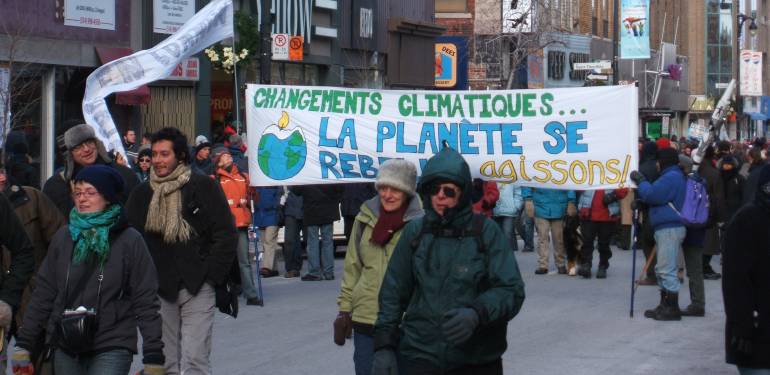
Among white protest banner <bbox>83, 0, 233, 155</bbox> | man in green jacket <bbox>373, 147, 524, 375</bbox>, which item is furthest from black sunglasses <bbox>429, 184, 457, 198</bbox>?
white protest banner <bbox>83, 0, 233, 155</bbox>

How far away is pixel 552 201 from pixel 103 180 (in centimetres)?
1258

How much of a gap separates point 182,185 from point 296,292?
26.9 feet

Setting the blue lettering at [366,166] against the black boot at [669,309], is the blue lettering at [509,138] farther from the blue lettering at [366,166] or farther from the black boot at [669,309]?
the black boot at [669,309]

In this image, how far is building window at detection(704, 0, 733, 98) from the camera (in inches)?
2968

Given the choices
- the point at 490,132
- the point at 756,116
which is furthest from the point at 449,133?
the point at 756,116

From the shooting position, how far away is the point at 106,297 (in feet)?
21.9

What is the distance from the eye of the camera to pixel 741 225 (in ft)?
22.2

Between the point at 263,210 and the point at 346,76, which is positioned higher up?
the point at 346,76

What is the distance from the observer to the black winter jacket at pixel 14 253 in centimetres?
718

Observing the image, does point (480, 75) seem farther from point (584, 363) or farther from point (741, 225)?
point (741, 225)

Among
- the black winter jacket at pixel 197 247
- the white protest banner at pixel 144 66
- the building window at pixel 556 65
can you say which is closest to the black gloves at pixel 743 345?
the black winter jacket at pixel 197 247

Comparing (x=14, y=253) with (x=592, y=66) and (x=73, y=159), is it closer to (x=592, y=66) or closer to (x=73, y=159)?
(x=73, y=159)

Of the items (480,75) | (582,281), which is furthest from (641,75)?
(582,281)

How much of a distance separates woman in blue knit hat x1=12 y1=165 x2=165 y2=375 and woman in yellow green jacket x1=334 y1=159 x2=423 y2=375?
1.31 meters
